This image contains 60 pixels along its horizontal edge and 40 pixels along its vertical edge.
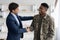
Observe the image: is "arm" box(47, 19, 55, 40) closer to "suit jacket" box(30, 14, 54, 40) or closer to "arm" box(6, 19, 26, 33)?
"suit jacket" box(30, 14, 54, 40)

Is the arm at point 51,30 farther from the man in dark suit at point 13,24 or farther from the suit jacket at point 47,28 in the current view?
the man in dark suit at point 13,24

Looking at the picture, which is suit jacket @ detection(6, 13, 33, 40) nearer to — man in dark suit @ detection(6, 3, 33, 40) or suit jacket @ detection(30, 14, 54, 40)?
man in dark suit @ detection(6, 3, 33, 40)

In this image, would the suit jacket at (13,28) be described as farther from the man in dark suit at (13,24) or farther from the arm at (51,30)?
the arm at (51,30)

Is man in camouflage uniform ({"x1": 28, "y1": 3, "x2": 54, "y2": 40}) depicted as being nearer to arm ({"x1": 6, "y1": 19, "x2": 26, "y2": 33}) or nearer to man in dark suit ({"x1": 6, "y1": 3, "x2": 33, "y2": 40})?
man in dark suit ({"x1": 6, "y1": 3, "x2": 33, "y2": 40})

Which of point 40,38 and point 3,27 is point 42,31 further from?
point 3,27

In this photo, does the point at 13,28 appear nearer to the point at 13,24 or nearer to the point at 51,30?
the point at 13,24

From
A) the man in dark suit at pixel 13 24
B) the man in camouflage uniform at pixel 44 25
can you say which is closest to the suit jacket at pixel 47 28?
the man in camouflage uniform at pixel 44 25

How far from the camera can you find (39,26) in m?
2.96

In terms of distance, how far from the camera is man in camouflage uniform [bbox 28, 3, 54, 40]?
2881mm

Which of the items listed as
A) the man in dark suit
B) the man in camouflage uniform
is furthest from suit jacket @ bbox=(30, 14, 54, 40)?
the man in dark suit

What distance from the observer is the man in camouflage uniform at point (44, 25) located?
288cm

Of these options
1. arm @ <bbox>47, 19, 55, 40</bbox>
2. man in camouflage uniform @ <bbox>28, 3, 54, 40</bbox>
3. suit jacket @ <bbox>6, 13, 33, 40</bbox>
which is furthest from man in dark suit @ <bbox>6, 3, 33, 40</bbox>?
arm @ <bbox>47, 19, 55, 40</bbox>

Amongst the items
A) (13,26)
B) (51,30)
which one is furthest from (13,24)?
(51,30)

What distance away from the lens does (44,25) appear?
9.57 feet
